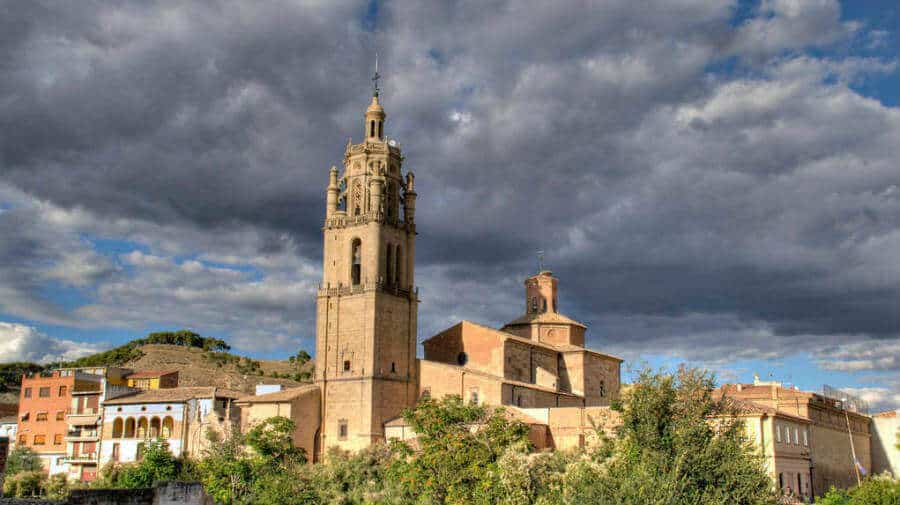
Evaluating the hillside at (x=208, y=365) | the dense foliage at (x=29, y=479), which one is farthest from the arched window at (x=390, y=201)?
the hillside at (x=208, y=365)

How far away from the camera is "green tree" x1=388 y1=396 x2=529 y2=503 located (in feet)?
115

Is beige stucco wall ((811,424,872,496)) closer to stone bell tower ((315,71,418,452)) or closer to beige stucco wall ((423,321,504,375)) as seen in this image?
beige stucco wall ((423,321,504,375))

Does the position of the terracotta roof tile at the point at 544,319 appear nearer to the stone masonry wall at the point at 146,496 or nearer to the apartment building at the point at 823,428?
the apartment building at the point at 823,428

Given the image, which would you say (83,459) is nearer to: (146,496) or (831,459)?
(146,496)

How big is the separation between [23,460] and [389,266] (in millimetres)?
30273

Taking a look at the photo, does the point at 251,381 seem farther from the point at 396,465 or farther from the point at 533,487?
the point at 533,487

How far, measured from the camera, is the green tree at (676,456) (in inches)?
946

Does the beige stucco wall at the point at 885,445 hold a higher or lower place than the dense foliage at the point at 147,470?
higher

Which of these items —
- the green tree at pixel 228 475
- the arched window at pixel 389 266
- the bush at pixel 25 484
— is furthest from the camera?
the arched window at pixel 389 266

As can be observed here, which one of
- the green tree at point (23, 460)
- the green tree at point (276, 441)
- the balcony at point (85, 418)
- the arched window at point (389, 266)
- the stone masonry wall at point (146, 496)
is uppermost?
the arched window at point (389, 266)

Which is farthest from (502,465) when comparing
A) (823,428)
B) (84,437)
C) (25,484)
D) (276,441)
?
(84,437)

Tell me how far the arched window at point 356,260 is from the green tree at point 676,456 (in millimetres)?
31289

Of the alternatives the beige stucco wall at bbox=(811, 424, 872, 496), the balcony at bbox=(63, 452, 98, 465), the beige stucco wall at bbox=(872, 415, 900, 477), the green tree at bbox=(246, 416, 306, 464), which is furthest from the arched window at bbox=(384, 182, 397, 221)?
the beige stucco wall at bbox=(872, 415, 900, 477)

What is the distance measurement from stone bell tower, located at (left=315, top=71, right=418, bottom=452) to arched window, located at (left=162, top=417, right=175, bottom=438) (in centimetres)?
1076
